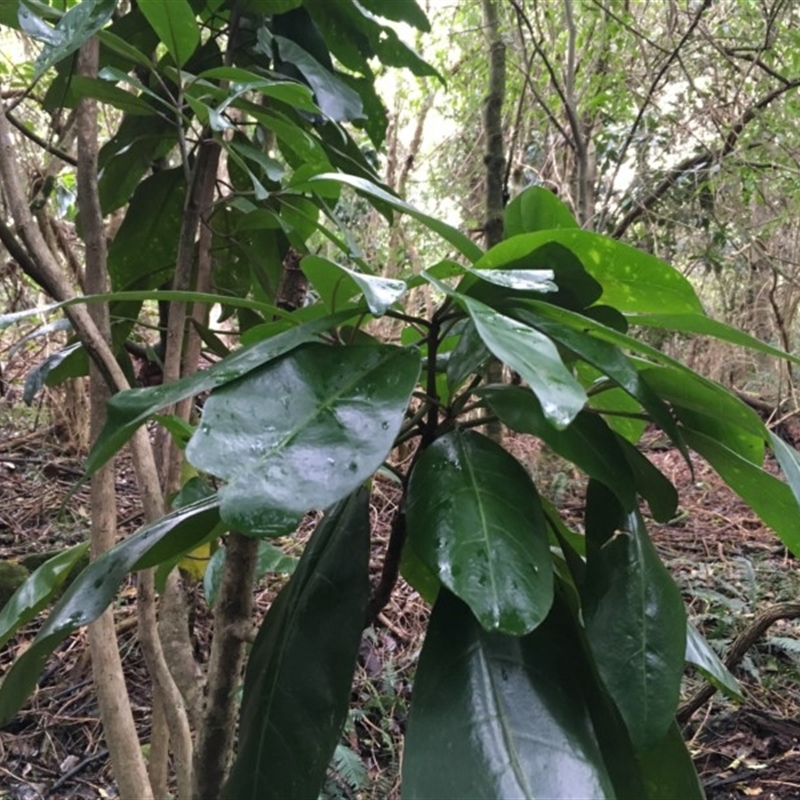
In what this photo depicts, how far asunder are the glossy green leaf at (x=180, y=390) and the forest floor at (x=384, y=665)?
3.38 feet

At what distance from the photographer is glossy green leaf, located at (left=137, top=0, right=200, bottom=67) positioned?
2.29 ft

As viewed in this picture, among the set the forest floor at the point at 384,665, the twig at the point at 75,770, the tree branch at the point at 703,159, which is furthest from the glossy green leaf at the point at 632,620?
the tree branch at the point at 703,159

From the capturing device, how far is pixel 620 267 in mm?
488

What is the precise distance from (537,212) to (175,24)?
433 millimetres

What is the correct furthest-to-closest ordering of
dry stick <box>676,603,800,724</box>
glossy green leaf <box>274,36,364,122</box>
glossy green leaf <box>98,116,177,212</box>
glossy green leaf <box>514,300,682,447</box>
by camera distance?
dry stick <box>676,603,800,724</box>
glossy green leaf <box>98,116,177,212</box>
glossy green leaf <box>274,36,364,122</box>
glossy green leaf <box>514,300,682,447</box>

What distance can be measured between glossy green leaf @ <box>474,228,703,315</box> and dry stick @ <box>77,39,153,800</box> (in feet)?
1.47

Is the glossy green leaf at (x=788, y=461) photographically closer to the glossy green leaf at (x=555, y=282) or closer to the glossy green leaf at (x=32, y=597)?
the glossy green leaf at (x=555, y=282)

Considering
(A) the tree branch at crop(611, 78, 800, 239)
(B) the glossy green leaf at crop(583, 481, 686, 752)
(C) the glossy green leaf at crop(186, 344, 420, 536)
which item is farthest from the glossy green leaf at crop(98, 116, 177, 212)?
(A) the tree branch at crop(611, 78, 800, 239)

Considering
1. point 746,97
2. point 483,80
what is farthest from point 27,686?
point 483,80

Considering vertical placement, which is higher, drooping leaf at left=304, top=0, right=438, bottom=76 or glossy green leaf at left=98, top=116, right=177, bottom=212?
drooping leaf at left=304, top=0, right=438, bottom=76

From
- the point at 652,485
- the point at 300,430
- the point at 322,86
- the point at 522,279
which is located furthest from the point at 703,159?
the point at 300,430

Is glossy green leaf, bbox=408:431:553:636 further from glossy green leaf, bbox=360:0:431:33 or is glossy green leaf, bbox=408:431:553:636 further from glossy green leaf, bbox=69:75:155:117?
glossy green leaf, bbox=360:0:431:33

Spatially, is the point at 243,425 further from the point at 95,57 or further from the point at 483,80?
the point at 483,80

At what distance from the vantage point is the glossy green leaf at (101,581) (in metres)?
0.48
